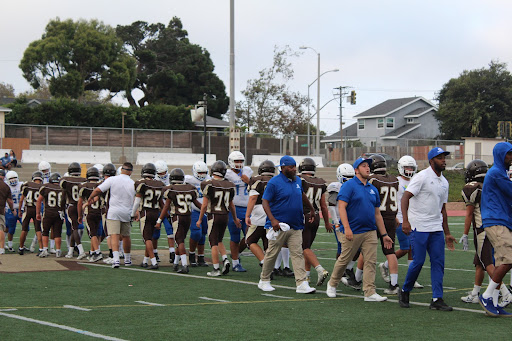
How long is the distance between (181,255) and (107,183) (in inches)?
85.2

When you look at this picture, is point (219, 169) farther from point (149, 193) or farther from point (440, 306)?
point (440, 306)

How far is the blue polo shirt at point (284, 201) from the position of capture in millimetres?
10305

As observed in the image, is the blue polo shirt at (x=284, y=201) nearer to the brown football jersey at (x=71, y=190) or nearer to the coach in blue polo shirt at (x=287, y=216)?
the coach in blue polo shirt at (x=287, y=216)

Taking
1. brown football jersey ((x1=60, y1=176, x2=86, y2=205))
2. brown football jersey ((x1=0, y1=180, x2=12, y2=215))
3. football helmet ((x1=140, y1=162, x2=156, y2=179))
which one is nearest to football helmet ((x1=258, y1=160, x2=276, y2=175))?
football helmet ((x1=140, y1=162, x2=156, y2=179))

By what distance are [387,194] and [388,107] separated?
Result: 6903 centimetres

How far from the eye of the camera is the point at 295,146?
44.5 meters

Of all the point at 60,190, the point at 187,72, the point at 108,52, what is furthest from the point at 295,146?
the point at 60,190

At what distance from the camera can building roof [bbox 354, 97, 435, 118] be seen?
77.0 metres

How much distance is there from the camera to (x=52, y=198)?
15.0 metres

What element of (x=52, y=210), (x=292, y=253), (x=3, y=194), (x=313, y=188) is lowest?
(x=292, y=253)

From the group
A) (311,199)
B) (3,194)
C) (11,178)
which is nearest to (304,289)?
(311,199)

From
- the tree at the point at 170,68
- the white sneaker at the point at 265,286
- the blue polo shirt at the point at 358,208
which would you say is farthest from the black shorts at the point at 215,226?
the tree at the point at 170,68

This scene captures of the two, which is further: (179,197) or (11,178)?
(11,178)

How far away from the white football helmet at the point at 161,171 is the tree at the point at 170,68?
168ft
